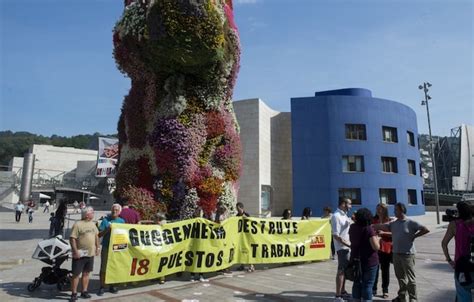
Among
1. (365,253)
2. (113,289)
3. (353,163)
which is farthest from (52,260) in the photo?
(353,163)

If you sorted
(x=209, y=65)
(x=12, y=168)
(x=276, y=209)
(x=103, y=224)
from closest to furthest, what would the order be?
1. (x=103, y=224)
2. (x=209, y=65)
3. (x=276, y=209)
4. (x=12, y=168)

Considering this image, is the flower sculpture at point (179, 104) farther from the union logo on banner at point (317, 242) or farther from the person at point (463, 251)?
the person at point (463, 251)

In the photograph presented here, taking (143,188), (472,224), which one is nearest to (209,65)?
(143,188)

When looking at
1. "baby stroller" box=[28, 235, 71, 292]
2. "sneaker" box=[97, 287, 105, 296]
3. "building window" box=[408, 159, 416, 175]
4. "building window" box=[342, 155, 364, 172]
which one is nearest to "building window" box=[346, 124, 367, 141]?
"building window" box=[342, 155, 364, 172]

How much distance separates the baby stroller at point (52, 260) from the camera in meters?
7.93

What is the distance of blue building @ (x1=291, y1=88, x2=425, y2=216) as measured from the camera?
38844 millimetres

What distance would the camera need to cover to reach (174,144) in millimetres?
12727

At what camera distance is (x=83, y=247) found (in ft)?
24.4

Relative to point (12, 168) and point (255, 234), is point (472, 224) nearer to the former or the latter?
point (255, 234)

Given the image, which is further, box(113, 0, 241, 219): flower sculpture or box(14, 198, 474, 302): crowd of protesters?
box(113, 0, 241, 219): flower sculpture

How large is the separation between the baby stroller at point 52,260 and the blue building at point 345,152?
3233cm

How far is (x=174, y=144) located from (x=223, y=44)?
3.91 m

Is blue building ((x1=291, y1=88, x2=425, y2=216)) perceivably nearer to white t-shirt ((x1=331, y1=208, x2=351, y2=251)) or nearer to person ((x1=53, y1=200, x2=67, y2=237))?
person ((x1=53, y1=200, x2=67, y2=237))

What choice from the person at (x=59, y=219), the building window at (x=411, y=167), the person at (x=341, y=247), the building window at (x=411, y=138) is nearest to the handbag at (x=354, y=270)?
the person at (x=341, y=247)
